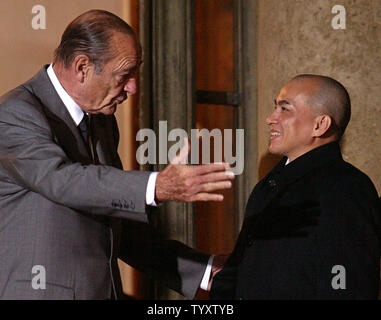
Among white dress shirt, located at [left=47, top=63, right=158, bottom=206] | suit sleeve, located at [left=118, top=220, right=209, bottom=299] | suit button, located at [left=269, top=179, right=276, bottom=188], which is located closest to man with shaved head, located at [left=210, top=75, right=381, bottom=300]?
suit button, located at [left=269, top=179, right=276, bottom=188]

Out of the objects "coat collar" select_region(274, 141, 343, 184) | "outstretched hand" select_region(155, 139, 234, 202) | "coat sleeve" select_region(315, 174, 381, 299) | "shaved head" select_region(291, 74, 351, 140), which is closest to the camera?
"outstretched hand" select_region(155, 139, 234, 202)

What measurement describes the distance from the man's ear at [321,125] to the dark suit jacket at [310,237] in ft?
0.25

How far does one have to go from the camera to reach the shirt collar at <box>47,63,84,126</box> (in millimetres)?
2696

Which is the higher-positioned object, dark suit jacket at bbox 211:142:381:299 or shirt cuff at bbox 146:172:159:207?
shirt cuff at bbox 146:172:159:207

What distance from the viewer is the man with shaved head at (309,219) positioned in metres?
2.80

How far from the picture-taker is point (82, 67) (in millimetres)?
2695

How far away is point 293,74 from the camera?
3.99 m

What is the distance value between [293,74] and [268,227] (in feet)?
3.95

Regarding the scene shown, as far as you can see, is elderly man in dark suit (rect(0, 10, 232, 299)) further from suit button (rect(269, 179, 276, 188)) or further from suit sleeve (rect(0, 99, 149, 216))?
suit button (rect(269, 179, 276, 188))

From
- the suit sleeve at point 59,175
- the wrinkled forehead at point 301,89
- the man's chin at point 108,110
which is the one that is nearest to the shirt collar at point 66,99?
the man's chin at point 108,110

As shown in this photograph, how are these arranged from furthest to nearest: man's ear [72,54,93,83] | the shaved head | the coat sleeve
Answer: the shaved head
the coat sleeve
man's ear [72,54,93,83]

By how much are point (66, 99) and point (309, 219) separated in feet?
3.47

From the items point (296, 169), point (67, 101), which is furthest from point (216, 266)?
point (67, 101)

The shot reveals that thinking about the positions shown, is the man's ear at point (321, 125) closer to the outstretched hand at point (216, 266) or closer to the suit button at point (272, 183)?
the suit button at point (272, 183)
